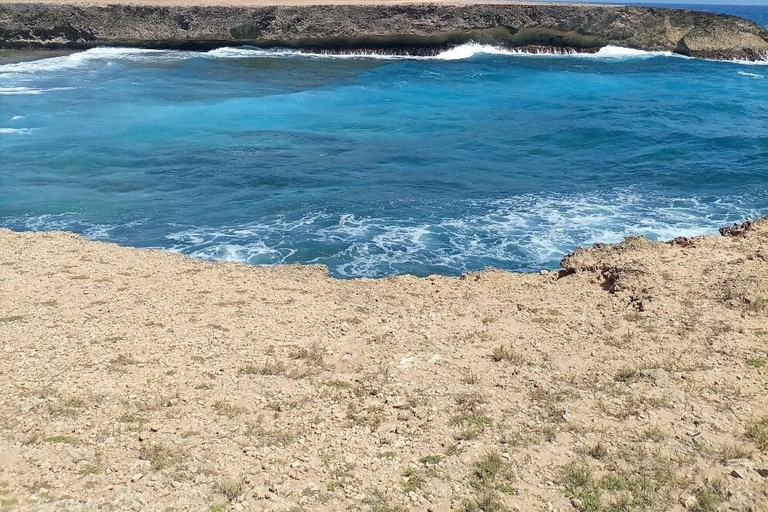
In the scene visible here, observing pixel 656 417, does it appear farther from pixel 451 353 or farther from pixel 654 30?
pixel 654 30

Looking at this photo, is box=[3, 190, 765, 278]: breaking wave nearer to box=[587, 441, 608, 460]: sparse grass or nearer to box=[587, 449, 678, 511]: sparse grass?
box=[587, 441, 608, 460]: sparse grass

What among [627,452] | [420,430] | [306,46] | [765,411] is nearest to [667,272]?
[765,411]

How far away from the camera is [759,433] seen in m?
5.38

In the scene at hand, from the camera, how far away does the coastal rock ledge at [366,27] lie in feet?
126

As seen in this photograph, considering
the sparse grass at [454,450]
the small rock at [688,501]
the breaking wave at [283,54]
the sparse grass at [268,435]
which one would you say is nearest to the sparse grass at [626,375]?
the small rock at [688,501]

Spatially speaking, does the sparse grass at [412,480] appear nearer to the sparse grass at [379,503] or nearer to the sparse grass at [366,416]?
the sparse grass at [379,503]

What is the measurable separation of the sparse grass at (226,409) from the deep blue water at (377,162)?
499 centimetres

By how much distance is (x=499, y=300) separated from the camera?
8758 millimetres

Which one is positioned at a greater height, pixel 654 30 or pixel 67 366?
pixel 654 30

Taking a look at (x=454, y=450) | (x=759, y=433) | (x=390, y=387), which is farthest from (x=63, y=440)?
(x=759, y=433)

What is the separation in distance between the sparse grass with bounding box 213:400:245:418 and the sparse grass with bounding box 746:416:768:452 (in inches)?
182

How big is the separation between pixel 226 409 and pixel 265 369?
84 centimetres

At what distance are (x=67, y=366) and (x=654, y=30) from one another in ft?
144

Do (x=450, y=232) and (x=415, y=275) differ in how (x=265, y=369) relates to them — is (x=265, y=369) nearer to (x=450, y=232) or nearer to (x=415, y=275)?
(x=415, y=275)
